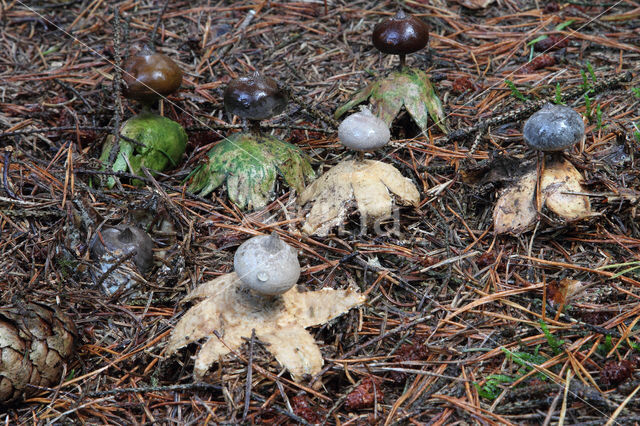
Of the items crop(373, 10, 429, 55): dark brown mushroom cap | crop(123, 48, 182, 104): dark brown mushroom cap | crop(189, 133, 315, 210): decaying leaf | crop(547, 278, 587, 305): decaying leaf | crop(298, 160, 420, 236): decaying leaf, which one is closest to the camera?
crop(547, 278, 587, 305): decaying leaf

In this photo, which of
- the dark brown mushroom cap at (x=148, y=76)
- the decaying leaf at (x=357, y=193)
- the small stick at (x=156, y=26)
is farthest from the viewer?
the small stick at (x=156, y=26)

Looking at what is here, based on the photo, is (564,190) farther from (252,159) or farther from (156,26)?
(156,26)

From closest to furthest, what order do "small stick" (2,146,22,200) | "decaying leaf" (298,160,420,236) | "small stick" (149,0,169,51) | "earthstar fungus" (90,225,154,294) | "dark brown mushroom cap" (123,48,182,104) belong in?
"earthstar fungus" (90,225,154,294)
"decaying leaf" (298,160,420,236)
"small stick" (2,146,22,200)
"dark brown mushroom cap" (123,48,182,104)
"small stick" (149,0,169,51)

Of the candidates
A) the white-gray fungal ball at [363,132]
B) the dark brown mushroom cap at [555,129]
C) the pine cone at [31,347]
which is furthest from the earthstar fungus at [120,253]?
the dark brown mushroom cap at [555,129]

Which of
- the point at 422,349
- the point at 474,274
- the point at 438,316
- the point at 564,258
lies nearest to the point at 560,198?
the point at 564,258

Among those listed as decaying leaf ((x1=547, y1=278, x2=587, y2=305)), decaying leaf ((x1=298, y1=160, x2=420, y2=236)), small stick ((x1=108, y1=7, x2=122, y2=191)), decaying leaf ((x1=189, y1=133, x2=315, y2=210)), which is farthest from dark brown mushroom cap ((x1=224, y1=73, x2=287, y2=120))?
decaying leaf ((x1=547, y1=278, x2=587, y2=305))

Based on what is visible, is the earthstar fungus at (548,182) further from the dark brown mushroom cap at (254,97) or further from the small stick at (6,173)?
the small stick at (6,173)

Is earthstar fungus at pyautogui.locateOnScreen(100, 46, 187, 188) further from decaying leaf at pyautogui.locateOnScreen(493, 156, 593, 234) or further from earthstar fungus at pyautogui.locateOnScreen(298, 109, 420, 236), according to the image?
decaying leaf at pyautogui.locateOnScreen(493, 156, 593, 234)
